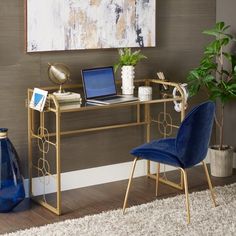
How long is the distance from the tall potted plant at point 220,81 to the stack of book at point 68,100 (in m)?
1.10

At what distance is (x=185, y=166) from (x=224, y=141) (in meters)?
1.56

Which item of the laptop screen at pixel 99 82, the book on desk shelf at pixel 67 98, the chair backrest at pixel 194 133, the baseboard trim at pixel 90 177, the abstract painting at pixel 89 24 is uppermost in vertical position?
the abstract painting at pixel 89 24

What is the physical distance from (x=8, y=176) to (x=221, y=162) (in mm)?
1816

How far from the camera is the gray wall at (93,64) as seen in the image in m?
4.05

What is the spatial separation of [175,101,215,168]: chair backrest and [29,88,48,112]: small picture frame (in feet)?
3.04

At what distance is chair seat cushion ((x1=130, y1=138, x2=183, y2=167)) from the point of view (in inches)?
147

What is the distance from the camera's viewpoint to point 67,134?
174 inches

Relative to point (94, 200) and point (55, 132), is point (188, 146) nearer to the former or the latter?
point (94, 200)

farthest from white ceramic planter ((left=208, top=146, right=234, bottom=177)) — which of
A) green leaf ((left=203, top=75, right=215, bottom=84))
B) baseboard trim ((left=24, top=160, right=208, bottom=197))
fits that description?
green leaf ((left=203, top=75, right=215, bottom=84))

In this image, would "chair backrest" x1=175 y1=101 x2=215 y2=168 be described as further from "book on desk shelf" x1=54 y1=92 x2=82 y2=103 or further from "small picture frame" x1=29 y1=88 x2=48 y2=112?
"small picture frame" x1=29 y1=88 x2=48 y2=112

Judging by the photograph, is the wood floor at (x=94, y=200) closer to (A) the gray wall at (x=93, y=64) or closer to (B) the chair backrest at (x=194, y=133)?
(A) the gray wall at (x=93, y=64)

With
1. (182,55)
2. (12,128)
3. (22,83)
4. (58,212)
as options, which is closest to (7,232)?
(58,212)

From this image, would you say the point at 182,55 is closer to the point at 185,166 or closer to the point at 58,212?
the point at 185,166

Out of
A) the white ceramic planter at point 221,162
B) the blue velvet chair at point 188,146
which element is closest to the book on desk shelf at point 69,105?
the blue velvet chair at point 188,146
